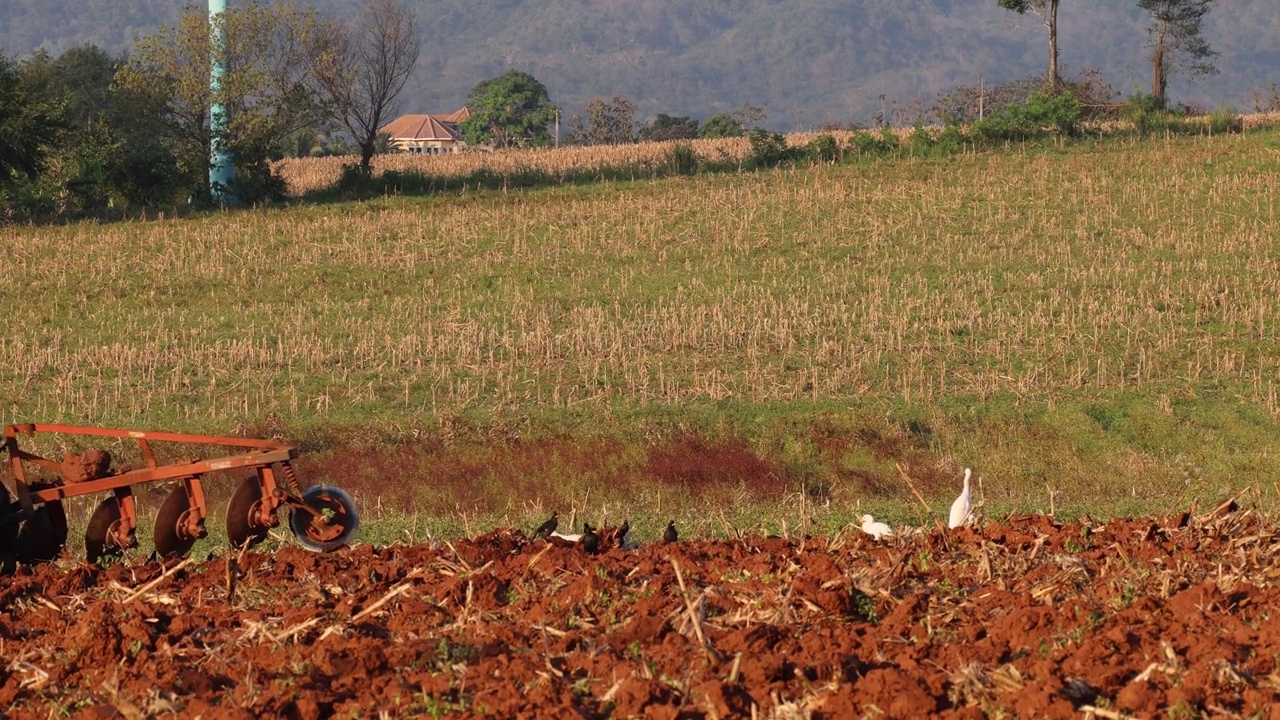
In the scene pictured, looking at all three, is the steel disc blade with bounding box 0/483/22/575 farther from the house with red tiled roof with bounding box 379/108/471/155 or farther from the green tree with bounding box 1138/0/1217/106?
the house with red tiled roof with bounding box 379/108/471/155

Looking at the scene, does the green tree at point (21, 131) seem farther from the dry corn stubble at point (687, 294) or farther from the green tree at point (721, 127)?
the green tree at point (721, 127)

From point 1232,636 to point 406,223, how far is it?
2681cm

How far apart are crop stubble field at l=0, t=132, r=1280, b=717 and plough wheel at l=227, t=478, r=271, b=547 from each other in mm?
671

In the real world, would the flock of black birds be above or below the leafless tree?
below

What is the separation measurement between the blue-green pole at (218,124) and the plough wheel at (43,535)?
2893 centimetres

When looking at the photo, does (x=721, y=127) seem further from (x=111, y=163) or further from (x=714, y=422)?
(x=714, y=422)

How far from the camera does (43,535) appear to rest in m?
8.65

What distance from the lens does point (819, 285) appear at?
24453 millimetres

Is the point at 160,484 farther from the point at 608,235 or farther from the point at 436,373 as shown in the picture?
the point at 608,235

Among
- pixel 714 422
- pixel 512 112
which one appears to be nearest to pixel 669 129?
pixel 512 112

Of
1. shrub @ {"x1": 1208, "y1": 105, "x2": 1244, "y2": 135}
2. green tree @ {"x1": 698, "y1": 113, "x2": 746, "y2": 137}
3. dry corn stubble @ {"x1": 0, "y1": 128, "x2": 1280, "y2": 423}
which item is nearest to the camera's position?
dry corn stubble @ {"x1": 0, "y1": 128, "x2": 1280, "y2": 423}

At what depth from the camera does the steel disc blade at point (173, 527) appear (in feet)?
28.3

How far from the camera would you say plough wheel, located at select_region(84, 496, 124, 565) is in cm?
866

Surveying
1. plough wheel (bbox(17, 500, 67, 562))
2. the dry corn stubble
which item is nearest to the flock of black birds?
plough wheel (bbox(17, 500, 67, 562))
